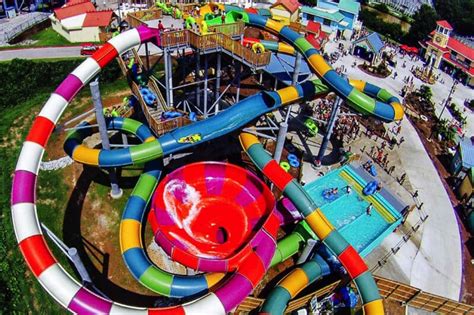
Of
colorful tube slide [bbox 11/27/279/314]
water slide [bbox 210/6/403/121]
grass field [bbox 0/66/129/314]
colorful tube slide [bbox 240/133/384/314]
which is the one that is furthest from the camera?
water slide [bbox 210/6/403/121]

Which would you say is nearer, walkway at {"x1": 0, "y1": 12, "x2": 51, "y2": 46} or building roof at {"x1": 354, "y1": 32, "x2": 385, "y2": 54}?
walkway at {"x1": 0, "y1": 12, "x2": 51, "y2": 46}

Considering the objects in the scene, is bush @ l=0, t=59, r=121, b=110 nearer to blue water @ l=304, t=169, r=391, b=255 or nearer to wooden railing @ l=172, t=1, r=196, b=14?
wooden railing @ l=172, t=1, r=196, b=14

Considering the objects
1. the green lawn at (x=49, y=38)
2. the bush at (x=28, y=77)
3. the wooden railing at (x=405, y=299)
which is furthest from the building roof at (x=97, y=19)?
the wooden railing at (x=405, y=299)

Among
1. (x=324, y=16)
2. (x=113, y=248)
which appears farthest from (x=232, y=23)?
(x=324, y=16)

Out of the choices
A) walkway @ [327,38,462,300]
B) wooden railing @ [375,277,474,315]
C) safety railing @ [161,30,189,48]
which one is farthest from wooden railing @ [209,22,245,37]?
wooden railing @ [375,277,474,315]

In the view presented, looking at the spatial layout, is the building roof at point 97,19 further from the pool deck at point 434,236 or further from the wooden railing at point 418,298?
the wooden railing at point 418,298

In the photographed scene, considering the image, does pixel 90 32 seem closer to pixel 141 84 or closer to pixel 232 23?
pixel 141 84

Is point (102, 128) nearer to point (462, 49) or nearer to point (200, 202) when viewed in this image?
point (200, 202)
